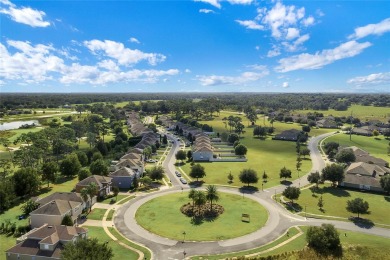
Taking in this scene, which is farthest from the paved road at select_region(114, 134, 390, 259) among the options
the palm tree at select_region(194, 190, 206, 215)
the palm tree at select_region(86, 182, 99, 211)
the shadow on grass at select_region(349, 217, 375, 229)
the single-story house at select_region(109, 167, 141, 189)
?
the palm tree at select_region(194, 190, 206, 215)

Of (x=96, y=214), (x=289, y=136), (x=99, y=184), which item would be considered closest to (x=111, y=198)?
(x=99, y=184)

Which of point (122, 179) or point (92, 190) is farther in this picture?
point (122, 179)

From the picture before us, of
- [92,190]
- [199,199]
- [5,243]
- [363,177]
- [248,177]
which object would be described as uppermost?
[92,190]

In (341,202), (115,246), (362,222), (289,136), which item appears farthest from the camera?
(289,136)

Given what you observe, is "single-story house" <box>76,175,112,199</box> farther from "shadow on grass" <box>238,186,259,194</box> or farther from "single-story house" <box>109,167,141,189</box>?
"shadow on grass" <box>238,186,259,194</box>

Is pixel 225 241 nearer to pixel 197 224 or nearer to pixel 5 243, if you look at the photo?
pixel 197 224

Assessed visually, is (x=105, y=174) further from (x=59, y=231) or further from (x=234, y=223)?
(x=234, y=223)

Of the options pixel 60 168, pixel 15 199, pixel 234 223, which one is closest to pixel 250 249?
pixel 234 223
